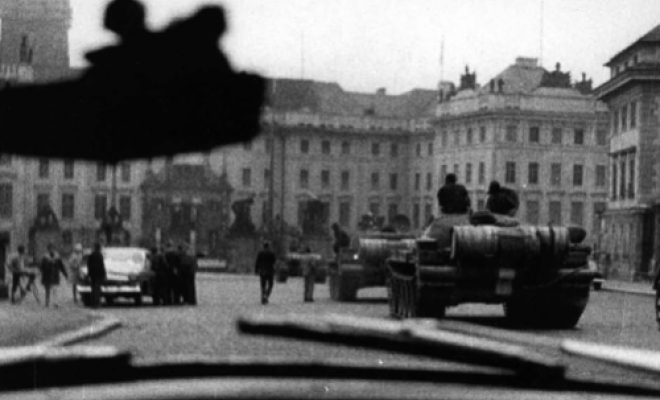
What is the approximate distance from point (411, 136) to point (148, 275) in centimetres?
125

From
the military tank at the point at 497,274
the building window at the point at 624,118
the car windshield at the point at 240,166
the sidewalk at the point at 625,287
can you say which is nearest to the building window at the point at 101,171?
the car windshield at the point at 240,166

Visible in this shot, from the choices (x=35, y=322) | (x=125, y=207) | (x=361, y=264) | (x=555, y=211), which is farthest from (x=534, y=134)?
(x=361, y=264)

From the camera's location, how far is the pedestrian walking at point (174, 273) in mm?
3474

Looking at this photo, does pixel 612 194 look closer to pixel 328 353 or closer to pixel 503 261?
pixel 328 353

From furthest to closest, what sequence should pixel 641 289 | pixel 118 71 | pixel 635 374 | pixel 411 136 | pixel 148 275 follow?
1. pixel 641 289
2. pixel 148 275
3. pixel 411 136
4. pixel 635 374
5. pixel 118 71

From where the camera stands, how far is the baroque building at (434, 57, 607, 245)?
11.6ft

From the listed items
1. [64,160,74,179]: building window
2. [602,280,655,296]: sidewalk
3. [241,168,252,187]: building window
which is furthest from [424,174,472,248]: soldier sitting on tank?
[602,280,655,296]: sidewalk

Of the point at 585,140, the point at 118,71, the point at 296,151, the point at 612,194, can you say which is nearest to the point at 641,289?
the point at 612,194

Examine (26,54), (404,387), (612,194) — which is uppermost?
(26,54)

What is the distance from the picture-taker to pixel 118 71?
302 centimetres

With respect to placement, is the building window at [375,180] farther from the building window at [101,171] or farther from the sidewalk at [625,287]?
the sidewalk at [625,287]

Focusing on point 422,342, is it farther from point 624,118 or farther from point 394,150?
point 624,118

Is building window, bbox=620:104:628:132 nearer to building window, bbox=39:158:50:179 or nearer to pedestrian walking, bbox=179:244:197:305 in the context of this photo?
pedestrian walking, bbox=179:244:197:305

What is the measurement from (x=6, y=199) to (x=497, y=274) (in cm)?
418
